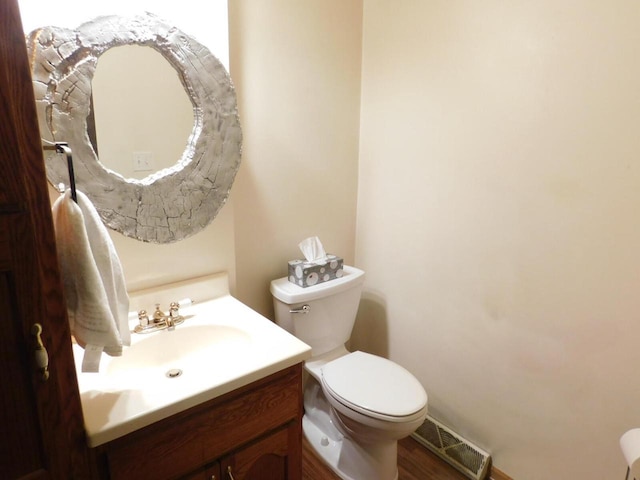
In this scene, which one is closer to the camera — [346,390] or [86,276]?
[86,276]

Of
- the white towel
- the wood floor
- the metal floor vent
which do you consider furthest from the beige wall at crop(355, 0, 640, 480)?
the white towel

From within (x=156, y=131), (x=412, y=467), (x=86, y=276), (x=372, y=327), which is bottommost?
(x=412, y=467)

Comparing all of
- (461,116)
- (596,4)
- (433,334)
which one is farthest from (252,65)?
(433,334)

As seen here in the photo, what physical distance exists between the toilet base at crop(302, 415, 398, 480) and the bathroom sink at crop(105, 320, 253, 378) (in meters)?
0.76

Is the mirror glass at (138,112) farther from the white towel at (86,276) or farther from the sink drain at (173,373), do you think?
the sink drain at (173,373)

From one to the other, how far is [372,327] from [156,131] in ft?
4.67

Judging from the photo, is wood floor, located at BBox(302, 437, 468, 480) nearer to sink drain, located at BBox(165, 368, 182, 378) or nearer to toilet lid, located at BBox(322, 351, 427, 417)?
toilet lid, located at BBox(322, 351, 427, 417)

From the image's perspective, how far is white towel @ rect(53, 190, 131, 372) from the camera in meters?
0.73

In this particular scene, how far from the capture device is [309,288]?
5.16ft

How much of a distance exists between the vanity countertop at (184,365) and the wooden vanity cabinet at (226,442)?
5 cm

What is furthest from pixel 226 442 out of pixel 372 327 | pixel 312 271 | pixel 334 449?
pixel 372 327

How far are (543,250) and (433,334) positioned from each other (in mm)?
631

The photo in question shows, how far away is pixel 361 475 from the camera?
5.03ft

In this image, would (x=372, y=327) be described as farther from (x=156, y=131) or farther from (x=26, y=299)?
(x=26, y=299)
